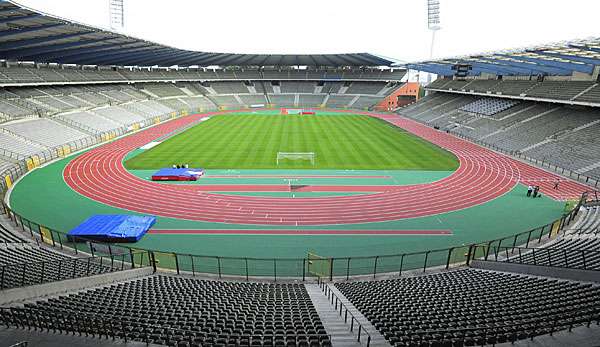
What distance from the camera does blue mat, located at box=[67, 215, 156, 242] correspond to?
1680cm

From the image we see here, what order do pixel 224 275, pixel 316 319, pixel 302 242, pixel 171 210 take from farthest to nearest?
pixel 171 210 → pixel 302 242 → pixel 224 275 → pixel 316 319

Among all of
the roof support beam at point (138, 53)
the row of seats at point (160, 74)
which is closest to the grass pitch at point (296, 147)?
the roof support beam at point (138, 53)

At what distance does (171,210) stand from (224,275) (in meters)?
8.44

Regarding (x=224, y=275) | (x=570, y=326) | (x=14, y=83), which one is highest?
(x=14, y=83)

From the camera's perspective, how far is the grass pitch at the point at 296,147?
32.0 meters

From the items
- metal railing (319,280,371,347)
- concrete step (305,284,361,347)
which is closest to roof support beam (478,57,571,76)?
metal railing (319,280,371,347)

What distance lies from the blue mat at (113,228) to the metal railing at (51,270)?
66.2 inches

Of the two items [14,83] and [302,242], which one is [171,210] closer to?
[302,242]

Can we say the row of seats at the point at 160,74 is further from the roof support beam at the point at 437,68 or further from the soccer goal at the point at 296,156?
the soccer goal at the point at 296,156

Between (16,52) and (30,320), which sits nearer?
(30,320)

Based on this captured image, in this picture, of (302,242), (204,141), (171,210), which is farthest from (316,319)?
(204,141)

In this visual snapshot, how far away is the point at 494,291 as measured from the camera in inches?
399

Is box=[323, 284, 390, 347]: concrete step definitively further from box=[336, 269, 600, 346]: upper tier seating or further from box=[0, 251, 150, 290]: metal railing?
box=[0, 251, 150, 290]: metal railing

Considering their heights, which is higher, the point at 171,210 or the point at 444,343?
the point at 444,343
